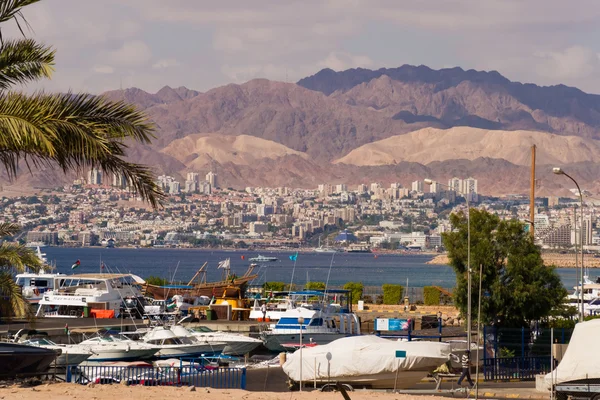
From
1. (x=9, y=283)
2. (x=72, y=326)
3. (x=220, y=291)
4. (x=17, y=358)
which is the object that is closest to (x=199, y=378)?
(x=9, y=283)

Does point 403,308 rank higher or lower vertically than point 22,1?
lower

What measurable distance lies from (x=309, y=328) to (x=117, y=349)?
12.8 meters

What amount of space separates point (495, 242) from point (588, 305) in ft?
101

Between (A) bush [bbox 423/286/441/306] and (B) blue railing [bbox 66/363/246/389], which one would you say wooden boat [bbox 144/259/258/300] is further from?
(B) blue railing [bbox 66/363/246/389]

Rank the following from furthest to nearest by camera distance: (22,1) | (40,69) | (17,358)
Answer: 1. (17,358)
2. (40,69)
3. (22,1)

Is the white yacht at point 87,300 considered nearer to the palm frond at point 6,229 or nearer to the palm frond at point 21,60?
the palm frond at point 6,229

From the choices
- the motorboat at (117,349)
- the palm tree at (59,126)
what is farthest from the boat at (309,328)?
the palm tree at (59,126)

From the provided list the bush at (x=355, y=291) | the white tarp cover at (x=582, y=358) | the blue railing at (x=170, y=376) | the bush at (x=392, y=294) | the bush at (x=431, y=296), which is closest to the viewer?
the white tarp cover at (x=582, y=358)

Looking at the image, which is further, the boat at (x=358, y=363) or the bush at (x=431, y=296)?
the bush at (x=431, y=296)

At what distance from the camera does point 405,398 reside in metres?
19.5

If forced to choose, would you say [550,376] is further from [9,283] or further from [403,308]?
[403,308]

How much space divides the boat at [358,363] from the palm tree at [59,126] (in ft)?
33.8

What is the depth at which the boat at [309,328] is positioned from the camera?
1729 inches

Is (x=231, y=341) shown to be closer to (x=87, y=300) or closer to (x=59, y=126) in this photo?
(x=87, y=300)
